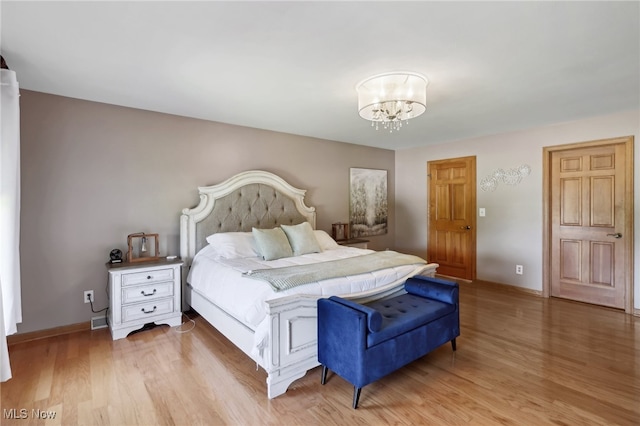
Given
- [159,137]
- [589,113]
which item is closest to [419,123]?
[589,113]

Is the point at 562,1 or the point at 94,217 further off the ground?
the point at 562,1

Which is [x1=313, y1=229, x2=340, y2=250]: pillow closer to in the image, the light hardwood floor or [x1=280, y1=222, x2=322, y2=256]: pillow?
[x1=280, y1=222, x2=322, y2=256]: pillow

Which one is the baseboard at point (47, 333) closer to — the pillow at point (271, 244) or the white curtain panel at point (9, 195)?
the white curtain panel at point (9, 195)

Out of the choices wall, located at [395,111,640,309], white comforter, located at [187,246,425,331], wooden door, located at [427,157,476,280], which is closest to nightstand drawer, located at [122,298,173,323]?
white comforter, located at [187,246,425,331]

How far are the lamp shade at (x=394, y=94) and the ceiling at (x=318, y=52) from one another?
0.31ft

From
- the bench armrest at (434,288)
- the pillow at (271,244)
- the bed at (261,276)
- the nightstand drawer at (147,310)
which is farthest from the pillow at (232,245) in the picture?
the bench armrest at (434,288)

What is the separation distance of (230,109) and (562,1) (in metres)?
2.79

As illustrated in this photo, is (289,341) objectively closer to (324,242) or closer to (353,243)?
(324,242)

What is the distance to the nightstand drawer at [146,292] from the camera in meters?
2.87

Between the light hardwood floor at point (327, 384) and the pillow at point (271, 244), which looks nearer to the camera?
the light hardwood floor at point (327, 384)

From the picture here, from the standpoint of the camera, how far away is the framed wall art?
17.0ft

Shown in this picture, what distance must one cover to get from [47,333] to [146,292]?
93 cm

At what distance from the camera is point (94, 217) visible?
3.06m

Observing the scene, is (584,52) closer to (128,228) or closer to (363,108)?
(363,108)
